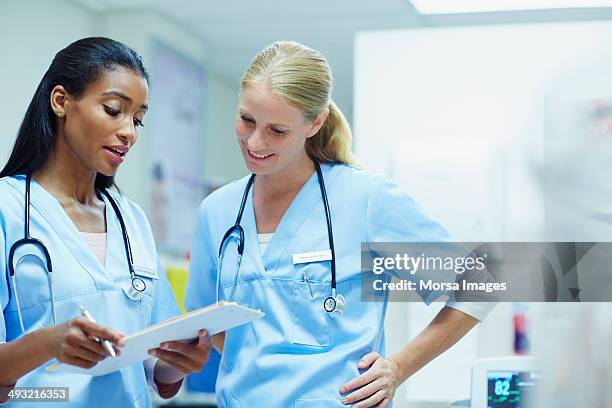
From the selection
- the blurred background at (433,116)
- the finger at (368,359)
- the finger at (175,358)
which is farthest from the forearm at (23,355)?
the blurred background at (433,116)

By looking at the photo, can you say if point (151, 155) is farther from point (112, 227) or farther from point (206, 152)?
point (112, 227)

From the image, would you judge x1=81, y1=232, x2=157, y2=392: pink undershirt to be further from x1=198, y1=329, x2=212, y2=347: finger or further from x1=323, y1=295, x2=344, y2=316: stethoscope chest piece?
x1=323, y1=295, x2=344, y2=316: stethoscope chest piece

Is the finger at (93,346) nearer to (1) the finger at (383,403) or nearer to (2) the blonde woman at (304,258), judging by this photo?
(2) the blonde woman at (304,258)

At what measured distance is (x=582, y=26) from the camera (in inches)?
112

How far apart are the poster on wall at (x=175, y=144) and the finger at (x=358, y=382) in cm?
302

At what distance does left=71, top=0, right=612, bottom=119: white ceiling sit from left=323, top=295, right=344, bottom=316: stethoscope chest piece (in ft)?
8.73

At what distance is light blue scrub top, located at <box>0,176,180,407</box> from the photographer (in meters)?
1.40

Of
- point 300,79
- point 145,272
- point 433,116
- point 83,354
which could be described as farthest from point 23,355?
point 433,116

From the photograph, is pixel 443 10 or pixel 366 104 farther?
pixel 443 10

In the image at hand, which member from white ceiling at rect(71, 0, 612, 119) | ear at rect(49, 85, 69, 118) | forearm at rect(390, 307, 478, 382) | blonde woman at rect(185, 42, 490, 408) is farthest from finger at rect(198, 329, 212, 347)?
white ceiling at rect(71, 0, 612, 119)

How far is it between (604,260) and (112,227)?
87 cm

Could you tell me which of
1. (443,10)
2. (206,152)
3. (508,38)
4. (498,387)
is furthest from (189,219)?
(498,387)

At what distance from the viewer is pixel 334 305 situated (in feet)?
5.08

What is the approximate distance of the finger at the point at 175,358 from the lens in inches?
54.9
